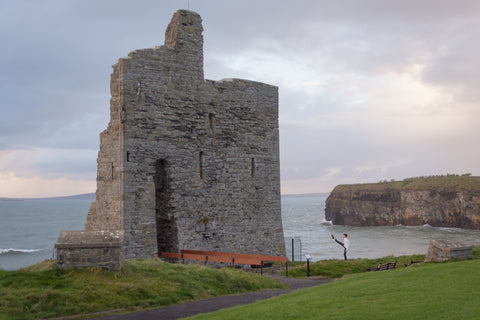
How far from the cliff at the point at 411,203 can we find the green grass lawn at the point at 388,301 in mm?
69081

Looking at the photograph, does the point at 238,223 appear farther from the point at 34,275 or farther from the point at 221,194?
the point at 34,275

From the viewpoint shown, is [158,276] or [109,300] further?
[158,276]

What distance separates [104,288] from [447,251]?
10.8 meters

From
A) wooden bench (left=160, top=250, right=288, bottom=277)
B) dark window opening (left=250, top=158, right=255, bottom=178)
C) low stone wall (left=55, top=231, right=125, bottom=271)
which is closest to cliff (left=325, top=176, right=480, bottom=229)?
dark window opening (left=250, top=158, right=255, bottom=178)

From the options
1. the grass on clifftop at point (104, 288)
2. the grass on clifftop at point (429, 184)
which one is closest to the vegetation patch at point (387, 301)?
the grass on clifftop at point (104, 288)

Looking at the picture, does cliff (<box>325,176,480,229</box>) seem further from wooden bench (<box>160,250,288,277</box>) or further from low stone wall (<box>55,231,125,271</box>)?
low stone wall (<box>55,231,125,271</box>)

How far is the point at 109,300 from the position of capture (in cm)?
936

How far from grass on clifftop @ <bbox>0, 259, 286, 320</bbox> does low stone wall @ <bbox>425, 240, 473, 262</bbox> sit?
663 centimetres

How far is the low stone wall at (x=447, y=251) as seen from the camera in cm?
1512

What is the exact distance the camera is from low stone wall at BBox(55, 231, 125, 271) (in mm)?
10211

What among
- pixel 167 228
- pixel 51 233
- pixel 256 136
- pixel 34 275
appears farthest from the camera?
A: pixel 51 233

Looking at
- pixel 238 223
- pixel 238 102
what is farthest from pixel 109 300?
pixel 238 102

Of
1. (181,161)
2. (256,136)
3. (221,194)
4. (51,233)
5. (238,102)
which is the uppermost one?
(238,102)

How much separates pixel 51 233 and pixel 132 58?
65.6 meters
